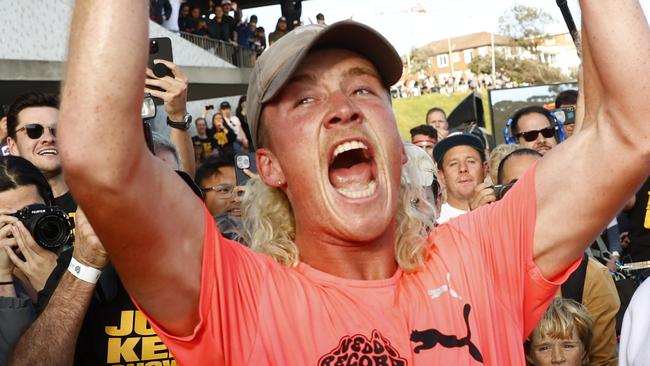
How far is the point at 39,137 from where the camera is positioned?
446 cm

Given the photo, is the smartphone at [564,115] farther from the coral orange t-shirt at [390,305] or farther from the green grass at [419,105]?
the green grass at [419,105]

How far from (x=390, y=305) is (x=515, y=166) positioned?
9.25ft

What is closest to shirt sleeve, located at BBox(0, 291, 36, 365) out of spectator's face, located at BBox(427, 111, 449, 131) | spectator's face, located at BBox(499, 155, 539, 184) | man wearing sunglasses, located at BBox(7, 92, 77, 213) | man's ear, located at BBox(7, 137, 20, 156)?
man wearing sunglasses, located at BBox(7, 92, 77, 213)

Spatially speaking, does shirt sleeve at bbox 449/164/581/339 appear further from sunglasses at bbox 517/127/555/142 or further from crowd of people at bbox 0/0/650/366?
sunglasses at bbox 517/127/555/142

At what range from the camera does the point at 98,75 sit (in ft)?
5.07

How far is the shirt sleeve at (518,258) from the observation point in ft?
6.93

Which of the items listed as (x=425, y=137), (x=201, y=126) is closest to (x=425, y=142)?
(x=425, y=137)

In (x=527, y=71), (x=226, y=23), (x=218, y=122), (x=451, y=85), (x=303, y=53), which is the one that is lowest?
(x=218, y=122)

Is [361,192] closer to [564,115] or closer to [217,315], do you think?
[217,315]

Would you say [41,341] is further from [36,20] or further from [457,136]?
[36,20]

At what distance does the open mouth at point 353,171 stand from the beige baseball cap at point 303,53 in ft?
0.75

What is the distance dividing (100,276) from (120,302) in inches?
5.6

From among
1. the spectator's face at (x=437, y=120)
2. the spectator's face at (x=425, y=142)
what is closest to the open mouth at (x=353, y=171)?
the spectator's face at (x=425, y=142)

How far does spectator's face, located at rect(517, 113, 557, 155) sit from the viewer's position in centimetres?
606
